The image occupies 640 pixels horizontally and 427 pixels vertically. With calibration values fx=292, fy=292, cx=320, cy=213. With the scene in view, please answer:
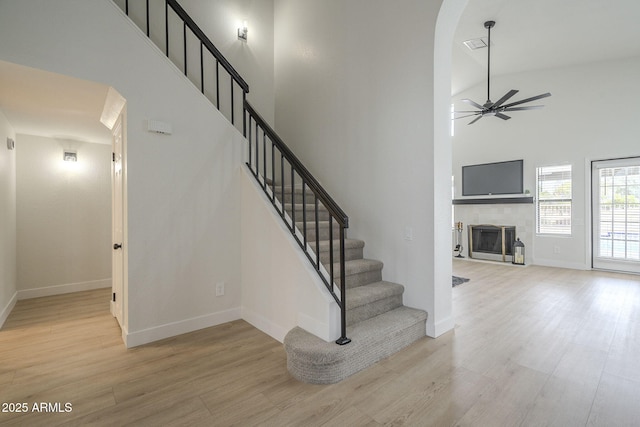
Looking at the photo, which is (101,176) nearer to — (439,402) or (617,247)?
(439,402)

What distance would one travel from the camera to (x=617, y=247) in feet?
18.7

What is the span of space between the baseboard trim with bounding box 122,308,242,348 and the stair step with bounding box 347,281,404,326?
56.8 inches

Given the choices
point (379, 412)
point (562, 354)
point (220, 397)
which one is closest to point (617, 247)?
point (562, 354)

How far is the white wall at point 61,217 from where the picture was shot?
422cm

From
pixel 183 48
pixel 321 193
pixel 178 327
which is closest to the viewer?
pixel 321 193

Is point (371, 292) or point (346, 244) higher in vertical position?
point (346, 244)

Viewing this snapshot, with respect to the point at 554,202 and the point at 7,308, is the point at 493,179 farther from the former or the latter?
the point at 7,308

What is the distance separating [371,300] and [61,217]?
4881 mm

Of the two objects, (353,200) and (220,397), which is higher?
(353,200)

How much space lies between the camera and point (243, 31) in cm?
466

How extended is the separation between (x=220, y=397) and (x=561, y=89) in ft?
26.5

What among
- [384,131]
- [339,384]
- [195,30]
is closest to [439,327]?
[339,384]

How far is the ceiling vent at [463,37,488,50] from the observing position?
5.18 m

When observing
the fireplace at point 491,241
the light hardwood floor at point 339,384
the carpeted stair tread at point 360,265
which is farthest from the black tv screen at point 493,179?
the carpeted stair tread at point 360,265
